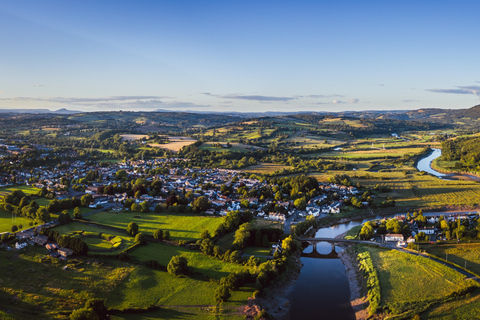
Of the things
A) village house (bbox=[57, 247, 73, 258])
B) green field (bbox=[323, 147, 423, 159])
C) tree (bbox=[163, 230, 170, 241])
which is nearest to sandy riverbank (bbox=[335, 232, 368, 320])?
tree (bbox=[163, 230, 170, 241])

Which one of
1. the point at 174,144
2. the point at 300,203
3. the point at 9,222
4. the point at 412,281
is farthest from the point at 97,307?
the point at 174,144

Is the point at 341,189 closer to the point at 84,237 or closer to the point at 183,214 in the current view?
the point at 183,214

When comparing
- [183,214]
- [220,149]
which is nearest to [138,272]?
[183,214]

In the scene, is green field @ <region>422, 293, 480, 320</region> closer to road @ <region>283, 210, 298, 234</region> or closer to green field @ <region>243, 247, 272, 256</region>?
green field @ <region>243, 247, 272, 256</region>

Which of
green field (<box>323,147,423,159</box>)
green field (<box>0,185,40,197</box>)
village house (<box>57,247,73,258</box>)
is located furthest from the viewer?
green field (<box>323,147,423,159</box>)

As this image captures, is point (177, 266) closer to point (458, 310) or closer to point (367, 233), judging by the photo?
point (458, 310)

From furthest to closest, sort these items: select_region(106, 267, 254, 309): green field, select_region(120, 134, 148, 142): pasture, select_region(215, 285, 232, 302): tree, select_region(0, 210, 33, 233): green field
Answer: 1. select_region(120, 134, 148, 142): pasture
2. select_region(0, 210, 33, 233): green field
3. select_region(215, 285, 232, 302): tree
4. select_region(106, 267, 254, 309): green field

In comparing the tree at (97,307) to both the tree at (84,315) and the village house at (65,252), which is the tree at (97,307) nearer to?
the tree at (84,315)
